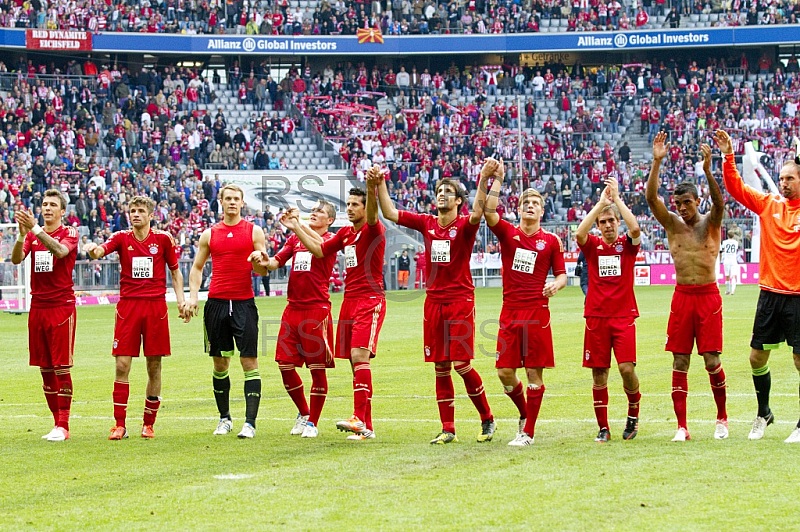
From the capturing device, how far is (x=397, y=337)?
22.2 meters

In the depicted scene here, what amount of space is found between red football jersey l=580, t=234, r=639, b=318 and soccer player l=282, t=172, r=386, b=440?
2056 millimetres

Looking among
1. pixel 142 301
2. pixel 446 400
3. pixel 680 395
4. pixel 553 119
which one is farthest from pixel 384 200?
pixel 553 119

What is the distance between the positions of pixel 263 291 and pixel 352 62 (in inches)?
751

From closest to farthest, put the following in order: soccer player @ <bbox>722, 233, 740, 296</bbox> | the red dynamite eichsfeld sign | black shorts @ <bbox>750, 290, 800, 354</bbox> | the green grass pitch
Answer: the green grass pitch
black shorts @ <bbox>750, 290, 800, 354</bbox>
soccer player @ <bbox>722, 233, 740, 296</bbox>
the red dynamite eichsfeld sign

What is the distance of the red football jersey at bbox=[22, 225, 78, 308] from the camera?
36.2 ft

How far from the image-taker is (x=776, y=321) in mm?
9875

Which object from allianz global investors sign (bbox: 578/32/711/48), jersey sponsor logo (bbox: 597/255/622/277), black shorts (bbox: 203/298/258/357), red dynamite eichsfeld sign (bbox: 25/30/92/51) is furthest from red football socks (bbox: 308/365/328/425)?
allianz global investors sign (bbox: 578/32/711/48)

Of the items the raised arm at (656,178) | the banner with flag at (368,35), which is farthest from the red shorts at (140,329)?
the banner with flag at (368,35)

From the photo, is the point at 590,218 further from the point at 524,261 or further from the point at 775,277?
the point at 775,277

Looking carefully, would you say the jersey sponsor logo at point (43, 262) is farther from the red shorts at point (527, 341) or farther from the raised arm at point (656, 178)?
the raised arm at point (656, 178)

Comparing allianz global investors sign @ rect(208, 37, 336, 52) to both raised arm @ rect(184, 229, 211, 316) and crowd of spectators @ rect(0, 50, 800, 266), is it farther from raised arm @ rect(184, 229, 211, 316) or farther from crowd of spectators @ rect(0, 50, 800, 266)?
raised arm @ rect(184, 229, 211, 316)

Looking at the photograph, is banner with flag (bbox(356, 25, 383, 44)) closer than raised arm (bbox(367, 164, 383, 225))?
No

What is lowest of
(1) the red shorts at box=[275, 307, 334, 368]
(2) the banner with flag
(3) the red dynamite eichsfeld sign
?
(1) the red shorts at box=[275, 307, 334, 368]

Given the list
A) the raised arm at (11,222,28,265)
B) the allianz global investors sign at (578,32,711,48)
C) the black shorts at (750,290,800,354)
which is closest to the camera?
the black shorts at (750,290,800,354)
